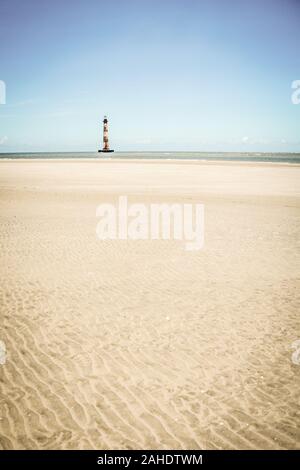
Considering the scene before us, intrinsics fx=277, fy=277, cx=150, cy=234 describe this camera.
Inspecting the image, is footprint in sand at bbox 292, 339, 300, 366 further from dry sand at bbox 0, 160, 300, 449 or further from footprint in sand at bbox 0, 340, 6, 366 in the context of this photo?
footprint in sand at bbox 0, 340, 6, 366

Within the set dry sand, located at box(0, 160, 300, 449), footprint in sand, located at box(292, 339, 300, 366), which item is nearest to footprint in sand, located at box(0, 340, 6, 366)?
dry sand, located at box(0, 160, 300, 449)

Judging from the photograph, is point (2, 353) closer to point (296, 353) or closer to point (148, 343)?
point (148, 343)

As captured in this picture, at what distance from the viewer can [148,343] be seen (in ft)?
18.5

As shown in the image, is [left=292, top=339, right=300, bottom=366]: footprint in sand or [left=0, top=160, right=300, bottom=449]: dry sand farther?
[left=292, top=339, right=300, bottom=366]: footprint in sand

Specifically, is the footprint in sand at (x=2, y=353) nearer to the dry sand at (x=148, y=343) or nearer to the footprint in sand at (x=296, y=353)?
the dry sand at (x=148, y=343)

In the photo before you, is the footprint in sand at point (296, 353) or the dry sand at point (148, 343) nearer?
the dry sand at point (148, 343)

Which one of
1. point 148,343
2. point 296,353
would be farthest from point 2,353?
point 296,353

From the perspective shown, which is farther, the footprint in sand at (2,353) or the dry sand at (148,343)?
the footprint in sand at (2,353)

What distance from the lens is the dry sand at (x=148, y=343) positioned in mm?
3920

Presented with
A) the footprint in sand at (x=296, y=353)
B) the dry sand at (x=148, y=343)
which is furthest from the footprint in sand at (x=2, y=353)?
the footprint in sand at (x=296, y=353)

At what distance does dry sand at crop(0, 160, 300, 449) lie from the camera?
12.9 feet

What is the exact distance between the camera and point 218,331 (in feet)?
19.9

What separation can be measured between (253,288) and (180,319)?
9.18ft
